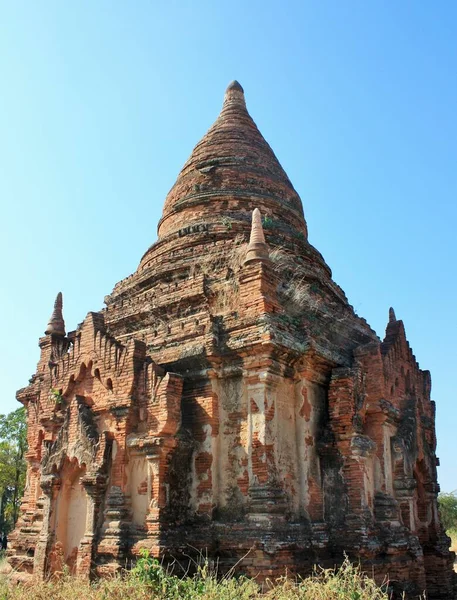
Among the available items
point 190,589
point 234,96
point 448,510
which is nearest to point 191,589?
point 190,589

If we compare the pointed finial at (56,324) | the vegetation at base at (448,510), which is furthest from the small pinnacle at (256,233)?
the vegetation at base at (448,510)

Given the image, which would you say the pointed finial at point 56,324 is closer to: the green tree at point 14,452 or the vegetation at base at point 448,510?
the green tree at point 14,452

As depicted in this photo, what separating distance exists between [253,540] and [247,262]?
14.0ft

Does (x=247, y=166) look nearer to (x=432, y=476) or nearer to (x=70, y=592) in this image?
(x=432, y=476)

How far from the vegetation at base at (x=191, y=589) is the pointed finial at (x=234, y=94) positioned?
45.9ft

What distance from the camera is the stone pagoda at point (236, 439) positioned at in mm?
8812

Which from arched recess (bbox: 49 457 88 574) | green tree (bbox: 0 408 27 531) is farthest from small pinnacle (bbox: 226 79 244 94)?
green tree (bbox: 0 408 27 531)

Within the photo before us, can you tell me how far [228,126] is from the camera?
55.6 feet

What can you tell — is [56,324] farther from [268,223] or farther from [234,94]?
[234,94]

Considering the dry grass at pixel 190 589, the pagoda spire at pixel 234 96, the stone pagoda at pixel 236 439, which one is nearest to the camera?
the dry grass at pixel 190 589

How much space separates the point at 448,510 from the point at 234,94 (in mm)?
36081

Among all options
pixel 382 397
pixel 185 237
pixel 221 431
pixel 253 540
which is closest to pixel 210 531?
pixel 253 540

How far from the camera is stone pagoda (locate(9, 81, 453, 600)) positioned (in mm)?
8812

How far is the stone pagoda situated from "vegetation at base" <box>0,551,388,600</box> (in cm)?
56
